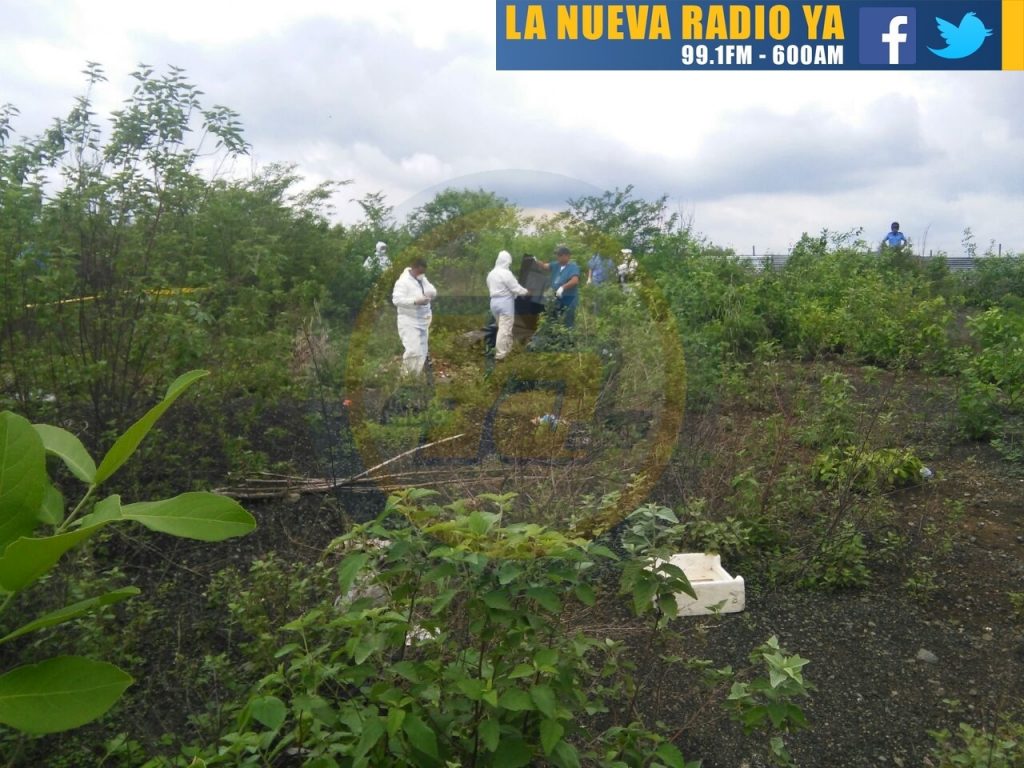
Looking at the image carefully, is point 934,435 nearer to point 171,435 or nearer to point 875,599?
point 875,599

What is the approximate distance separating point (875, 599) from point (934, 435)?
3.08 m

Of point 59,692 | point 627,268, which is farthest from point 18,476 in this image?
point 627,268

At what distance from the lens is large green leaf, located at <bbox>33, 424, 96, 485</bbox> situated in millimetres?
756

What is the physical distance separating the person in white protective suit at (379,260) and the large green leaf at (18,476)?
659cm

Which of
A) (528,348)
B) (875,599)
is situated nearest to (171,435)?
(528,348)

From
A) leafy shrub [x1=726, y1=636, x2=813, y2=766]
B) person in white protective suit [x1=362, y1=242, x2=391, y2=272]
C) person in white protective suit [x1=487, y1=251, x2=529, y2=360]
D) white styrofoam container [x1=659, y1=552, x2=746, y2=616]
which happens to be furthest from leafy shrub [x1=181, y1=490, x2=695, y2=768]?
person in white protective suit [x1=362, y1=242, x2=391, y2=272]

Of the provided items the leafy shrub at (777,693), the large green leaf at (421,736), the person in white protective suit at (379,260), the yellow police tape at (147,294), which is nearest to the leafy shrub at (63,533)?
the large green leaf at (421,736)

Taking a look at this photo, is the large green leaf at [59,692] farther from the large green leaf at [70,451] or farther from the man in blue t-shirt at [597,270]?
the man in blue t-shirt at [597,270]

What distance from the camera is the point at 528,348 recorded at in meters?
7.19

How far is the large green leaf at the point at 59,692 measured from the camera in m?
0.66

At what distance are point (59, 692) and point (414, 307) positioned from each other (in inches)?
277

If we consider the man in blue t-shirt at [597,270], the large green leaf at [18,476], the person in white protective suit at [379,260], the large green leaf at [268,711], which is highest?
the person in white protective suit at [379,260]

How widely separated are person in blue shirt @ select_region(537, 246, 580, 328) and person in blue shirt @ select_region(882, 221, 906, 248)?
10.3 metres

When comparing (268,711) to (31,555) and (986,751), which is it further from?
(986,751)
